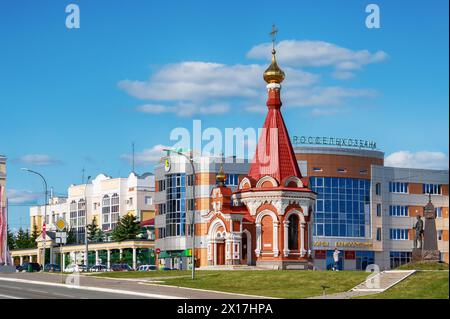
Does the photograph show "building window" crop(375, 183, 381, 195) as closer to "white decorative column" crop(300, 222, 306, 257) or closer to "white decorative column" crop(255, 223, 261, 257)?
"white decorative column" crop(300, 222, 306, 257)

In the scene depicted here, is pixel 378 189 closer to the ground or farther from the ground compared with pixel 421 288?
farther from the ground

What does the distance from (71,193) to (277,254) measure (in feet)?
336

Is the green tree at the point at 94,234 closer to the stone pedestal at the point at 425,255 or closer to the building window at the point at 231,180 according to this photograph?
the building window at the point at 231,180

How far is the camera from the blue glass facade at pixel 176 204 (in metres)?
108

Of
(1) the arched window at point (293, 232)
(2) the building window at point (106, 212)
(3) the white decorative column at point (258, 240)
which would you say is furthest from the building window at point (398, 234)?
(2) the building window at point (106, 212)

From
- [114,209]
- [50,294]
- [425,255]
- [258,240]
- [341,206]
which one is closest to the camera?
[50,294]

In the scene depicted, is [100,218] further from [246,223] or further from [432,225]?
[432,225]

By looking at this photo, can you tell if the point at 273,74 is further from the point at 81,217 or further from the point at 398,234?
the point at 81,217

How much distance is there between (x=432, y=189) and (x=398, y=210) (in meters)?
5.97

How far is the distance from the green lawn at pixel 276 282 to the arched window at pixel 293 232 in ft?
34.8

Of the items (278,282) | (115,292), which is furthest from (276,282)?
(115,292)

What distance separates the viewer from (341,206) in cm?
10762
